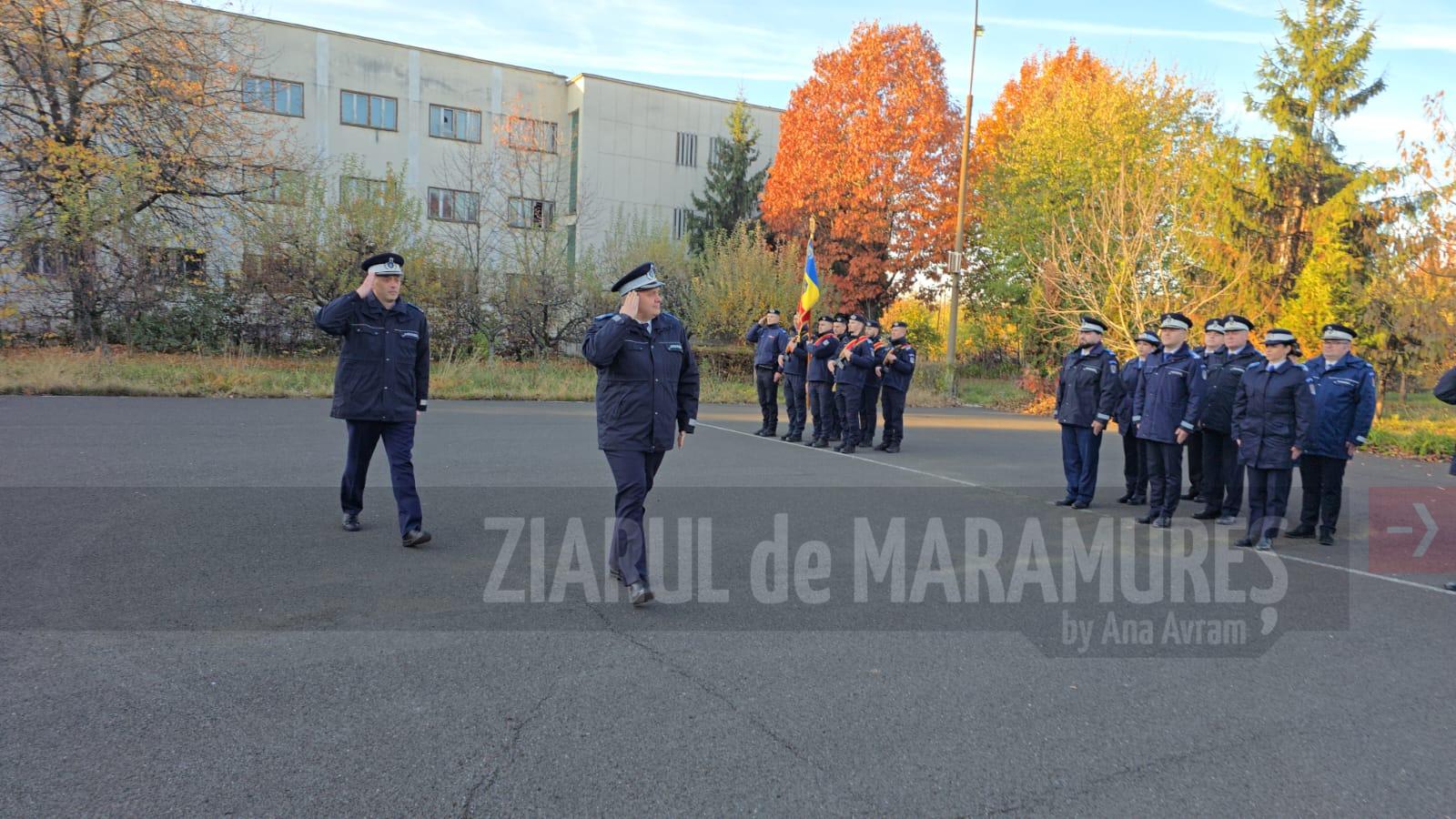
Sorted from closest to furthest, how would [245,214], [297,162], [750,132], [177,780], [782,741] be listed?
[177,780], [782,741], [245,214], [297,162], [750,132]

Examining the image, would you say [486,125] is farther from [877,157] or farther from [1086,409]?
[1086,409]

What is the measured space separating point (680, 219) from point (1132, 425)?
36.3 meters

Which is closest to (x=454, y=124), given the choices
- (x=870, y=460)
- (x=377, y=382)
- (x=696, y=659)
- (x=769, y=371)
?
(x=769, y=371)

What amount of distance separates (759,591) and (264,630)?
2.86 metres

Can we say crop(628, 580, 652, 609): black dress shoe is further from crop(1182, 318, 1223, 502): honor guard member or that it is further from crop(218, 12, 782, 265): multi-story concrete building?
crop(218, 12, 782, 265): multi-story concrete building

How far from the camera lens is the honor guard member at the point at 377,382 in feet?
22.9

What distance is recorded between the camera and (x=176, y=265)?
21.8 metres

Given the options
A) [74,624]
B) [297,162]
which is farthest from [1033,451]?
[297,162]

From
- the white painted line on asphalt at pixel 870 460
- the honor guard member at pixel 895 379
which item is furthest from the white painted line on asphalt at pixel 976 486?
the honor guard member at pixel 895 379

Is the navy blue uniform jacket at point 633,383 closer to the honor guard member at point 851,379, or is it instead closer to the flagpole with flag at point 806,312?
the honor guard member at point 851,379

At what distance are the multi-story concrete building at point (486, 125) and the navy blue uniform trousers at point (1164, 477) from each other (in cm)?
2552

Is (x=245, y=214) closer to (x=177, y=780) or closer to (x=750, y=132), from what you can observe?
(x=177, y=780)

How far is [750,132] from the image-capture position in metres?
44.8

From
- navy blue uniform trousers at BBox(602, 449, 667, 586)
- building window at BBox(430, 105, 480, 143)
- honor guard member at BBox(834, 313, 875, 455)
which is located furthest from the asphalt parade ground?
building window at BBox(430, 105, 480, 143)
